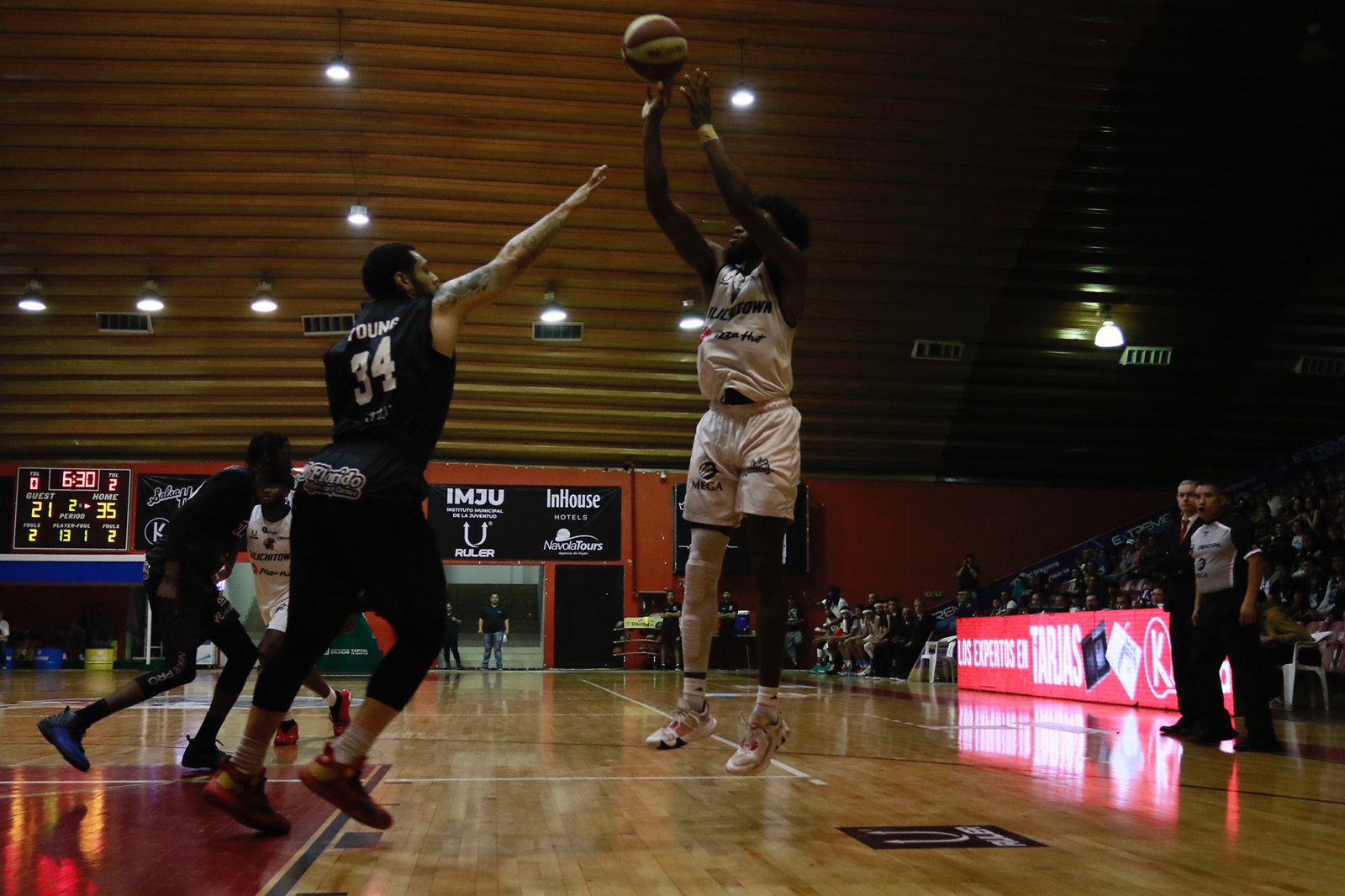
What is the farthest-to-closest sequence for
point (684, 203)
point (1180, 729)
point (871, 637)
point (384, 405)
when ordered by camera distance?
point (871, 637)
point (684, 203)
point (1180, 729)
point (384, 405)

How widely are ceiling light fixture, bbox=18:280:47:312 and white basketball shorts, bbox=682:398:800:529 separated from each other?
17574 millimetres

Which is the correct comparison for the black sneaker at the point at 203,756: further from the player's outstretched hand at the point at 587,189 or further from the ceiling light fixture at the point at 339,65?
the ceiling light fixture at the point at 339,65

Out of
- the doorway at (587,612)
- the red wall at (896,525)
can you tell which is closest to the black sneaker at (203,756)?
the doorway at (587,612)

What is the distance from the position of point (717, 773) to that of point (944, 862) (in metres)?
2.21

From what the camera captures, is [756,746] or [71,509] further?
[71,509]

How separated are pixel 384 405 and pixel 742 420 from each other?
5.06ft

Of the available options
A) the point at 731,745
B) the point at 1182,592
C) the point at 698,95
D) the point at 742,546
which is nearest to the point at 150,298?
the point at 742,546

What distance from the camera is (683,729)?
4.49m

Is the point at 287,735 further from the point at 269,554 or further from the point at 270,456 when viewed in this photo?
the point at 270,456

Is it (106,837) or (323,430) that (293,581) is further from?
(323,430)

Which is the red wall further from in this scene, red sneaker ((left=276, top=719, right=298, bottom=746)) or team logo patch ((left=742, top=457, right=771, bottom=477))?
team logo patch ((left=742, top=457, right=771, bottom=477))

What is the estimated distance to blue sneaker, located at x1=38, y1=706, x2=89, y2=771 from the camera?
4.86 meters

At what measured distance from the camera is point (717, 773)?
17.5 feet

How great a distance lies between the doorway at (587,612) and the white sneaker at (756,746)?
19.4 metres
